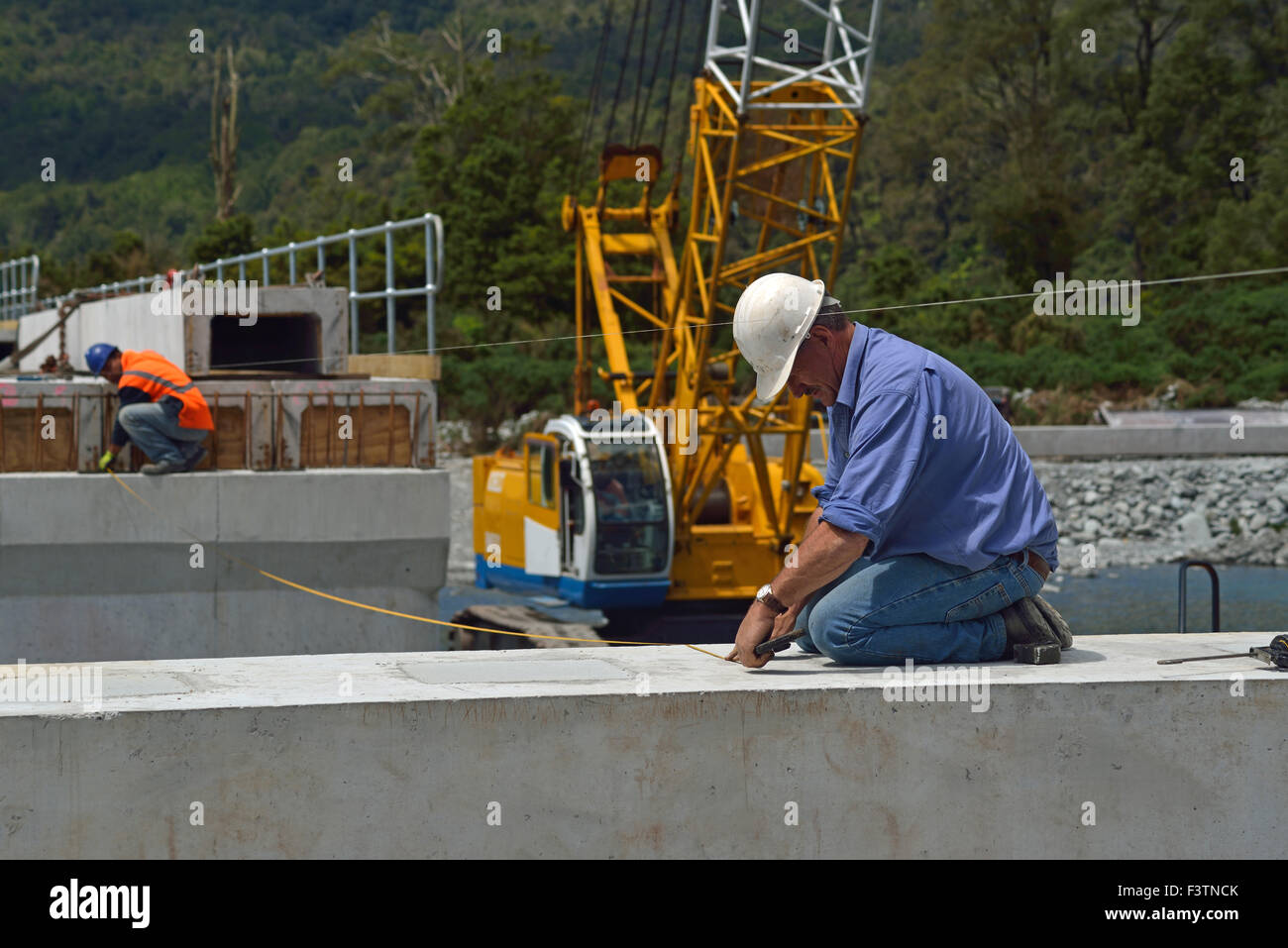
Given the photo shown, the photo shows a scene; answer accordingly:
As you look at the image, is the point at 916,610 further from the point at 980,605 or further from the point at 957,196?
the point at 957,196

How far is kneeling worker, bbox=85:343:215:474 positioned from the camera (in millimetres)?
11102

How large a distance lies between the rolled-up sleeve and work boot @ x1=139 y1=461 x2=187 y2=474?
7.59 metres

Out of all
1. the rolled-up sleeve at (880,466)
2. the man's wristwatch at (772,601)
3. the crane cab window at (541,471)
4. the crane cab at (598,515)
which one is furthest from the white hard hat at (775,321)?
the crane cab window at (541,471)

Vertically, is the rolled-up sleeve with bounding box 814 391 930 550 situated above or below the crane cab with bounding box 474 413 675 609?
above

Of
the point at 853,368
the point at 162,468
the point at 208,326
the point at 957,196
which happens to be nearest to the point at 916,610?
the point at 853,368

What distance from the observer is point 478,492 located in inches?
772

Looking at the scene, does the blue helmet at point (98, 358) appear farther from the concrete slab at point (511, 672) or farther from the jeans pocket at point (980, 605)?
the jeans pocket at point (980, 605)

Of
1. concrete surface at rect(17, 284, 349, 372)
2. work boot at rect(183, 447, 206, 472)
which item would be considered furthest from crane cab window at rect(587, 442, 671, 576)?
work boot at rect(183, 447, 206, 472)

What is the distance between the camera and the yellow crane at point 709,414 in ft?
54.6

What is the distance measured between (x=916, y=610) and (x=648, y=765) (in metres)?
0.99

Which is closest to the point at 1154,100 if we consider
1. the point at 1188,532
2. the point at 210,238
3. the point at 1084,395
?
the point at 1084,395

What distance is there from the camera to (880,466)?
14.8 feet

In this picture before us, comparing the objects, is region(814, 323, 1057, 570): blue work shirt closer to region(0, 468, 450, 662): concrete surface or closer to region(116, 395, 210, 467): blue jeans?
region(0, 468, 450, 662): concrete surface

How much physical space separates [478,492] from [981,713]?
1544cm
